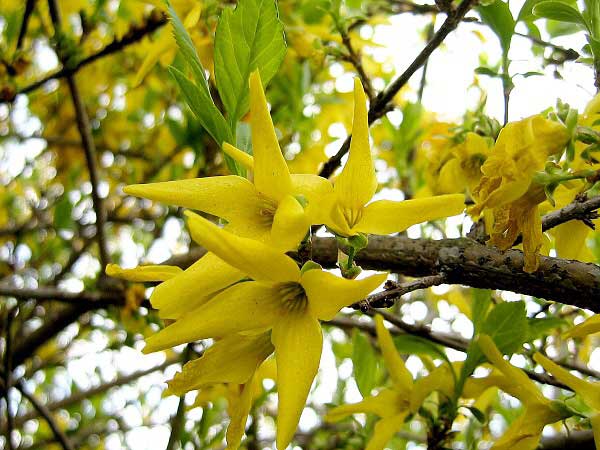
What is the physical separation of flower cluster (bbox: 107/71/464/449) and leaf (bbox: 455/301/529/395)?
1.61 ft

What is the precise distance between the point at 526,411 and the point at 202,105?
759 mm

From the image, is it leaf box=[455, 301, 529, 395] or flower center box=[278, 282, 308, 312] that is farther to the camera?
leaf box=[455, 301, 529, 395]

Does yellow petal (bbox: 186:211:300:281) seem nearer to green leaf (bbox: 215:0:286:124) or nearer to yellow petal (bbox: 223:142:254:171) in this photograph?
yellow petal (bbox: 223:142:254:171)

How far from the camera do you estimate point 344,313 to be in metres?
2.24

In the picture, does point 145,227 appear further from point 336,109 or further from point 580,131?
point 580,131

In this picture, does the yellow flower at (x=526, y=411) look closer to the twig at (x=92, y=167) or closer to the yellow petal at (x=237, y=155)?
the yellow petal at (x=237, y=155)

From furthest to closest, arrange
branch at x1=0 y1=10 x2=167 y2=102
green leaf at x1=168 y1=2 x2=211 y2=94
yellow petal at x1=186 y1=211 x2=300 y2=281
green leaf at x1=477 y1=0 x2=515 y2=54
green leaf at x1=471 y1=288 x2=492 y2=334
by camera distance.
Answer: branch at x1=0 y1=10 x2=167 y2=102 < green leaf at x1=471 y1=288 x2=492 y2=334 < green leaf at x1=477 y1=0 x2=515 y2=54 < green leaf at x1=168 y1=2 x2=211 y2=94 < yellow petal at x1=186 y1=211 x2=300 y2=281

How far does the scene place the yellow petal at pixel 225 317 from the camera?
84cm

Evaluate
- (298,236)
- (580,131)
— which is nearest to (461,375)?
(580,131)

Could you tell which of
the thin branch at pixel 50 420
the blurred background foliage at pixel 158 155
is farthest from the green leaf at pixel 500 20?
the thin branch at pixel 50 420

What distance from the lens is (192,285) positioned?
0.82 m

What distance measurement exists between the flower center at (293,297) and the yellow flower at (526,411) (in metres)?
0.40

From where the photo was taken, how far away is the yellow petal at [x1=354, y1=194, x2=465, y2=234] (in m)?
0.82

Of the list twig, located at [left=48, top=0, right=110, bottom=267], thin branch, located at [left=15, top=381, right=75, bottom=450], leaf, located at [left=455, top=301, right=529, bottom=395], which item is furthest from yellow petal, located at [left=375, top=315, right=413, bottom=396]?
thin branch, located at [left=15, top=381, right=75, bottom=450]
